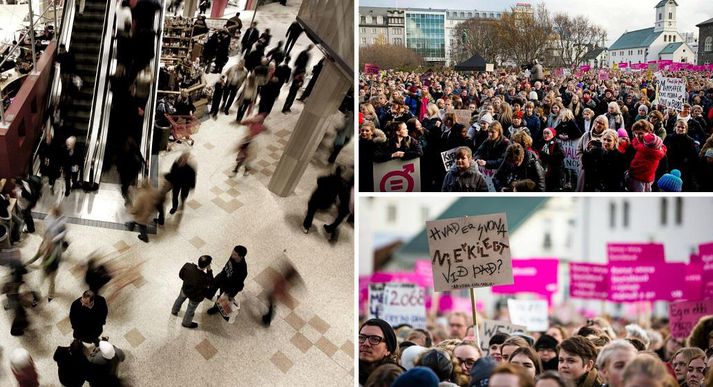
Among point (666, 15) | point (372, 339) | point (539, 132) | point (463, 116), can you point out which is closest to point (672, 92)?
point (666, 15)

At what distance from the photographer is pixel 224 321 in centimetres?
498

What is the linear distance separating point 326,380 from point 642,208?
2608 millimetres

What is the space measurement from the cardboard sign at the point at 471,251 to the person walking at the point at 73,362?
8.65ft

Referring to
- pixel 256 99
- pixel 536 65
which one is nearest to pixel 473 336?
pixel 536 65

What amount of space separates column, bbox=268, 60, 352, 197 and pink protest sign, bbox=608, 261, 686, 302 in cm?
343

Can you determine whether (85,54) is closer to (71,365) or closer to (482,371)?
(71,365)

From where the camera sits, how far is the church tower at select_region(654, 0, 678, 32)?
4.61 meters

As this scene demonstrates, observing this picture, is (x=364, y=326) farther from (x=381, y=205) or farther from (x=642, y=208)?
(x=642, y=208)

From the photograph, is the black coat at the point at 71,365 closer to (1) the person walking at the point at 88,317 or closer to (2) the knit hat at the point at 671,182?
(1) the person walking at the point at 88,317

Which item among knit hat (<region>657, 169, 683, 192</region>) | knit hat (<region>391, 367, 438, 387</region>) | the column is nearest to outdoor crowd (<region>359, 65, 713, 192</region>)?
knit hat (<region>657, 169, 683, 192</region>)

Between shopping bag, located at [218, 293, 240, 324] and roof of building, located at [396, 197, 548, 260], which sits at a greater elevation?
roof of building, located at [396, 197, 548, 260]

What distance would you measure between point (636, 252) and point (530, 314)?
0.76 metres

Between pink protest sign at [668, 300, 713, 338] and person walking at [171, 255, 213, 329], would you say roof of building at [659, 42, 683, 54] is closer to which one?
pink protest sign at [668, 300, 713, 338]

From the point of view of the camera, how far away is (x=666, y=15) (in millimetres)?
4664
